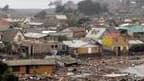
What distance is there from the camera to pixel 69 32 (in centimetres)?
3784

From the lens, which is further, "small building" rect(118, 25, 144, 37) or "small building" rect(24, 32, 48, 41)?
"small building" rect(118, 25, 144, 37)

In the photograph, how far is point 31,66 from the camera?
23109 millimetres

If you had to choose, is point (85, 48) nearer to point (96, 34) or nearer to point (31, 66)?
point (96, 34)

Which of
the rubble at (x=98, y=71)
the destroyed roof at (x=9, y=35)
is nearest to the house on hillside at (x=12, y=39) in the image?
the destroyed roof at (x=9, y=35)

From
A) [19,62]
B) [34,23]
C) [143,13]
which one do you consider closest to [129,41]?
[19,62]

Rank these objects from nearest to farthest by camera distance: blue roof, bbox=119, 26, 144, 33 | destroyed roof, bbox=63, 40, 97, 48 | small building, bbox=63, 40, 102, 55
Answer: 1. small building, bbox=63, 40, 102, 55
2. destroyed roof, bbox=63, 40, 97, 48
3. blue roof, bbox=119, 26, 144, 33

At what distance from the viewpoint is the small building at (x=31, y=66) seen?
2278 centimetres

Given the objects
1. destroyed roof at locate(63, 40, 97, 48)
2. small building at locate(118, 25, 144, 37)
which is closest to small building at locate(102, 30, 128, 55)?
destroyed roof at locate(63, 40, 97, 48)

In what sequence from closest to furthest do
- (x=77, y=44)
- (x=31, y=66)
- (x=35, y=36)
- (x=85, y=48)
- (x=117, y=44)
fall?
(x=31, y=66), (x=85, y=48), (x=77, y=44), (x=117, y=44), (x=35, y=36)

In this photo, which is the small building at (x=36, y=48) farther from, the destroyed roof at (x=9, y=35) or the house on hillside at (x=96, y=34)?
the house on hillside at (x=96, y=34)

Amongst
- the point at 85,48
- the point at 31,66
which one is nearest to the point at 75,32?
the point at 85,48

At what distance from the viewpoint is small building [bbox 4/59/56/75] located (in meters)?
22.8

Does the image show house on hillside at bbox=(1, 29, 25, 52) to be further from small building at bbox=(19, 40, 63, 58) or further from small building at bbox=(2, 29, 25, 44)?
small building at bbox=(19, 40, 63, 58)

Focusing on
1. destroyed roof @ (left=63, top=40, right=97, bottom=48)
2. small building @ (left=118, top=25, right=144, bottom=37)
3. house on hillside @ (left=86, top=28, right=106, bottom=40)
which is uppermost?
destroyed roof @ (left=63, top=40, right=97, bottom=48)
